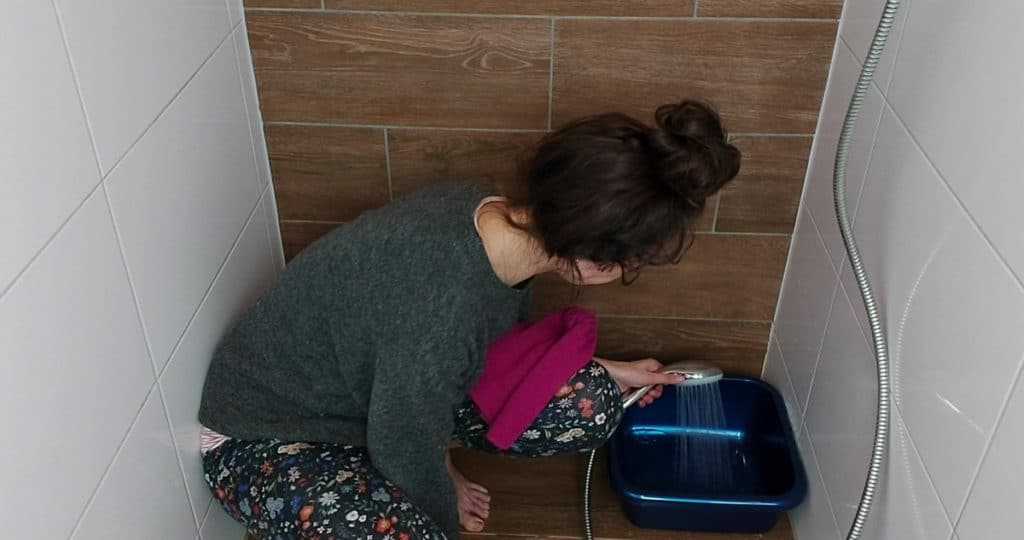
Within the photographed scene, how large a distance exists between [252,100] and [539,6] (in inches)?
18.6

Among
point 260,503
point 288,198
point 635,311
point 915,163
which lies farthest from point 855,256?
point 288,198

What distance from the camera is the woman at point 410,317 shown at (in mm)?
1015

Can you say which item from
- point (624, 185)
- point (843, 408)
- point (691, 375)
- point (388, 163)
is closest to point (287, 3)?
point (388, 163)

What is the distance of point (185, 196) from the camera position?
1134mm

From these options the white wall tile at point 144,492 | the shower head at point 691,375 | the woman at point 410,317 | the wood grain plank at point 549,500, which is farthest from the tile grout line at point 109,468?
the shower head at point 691,375

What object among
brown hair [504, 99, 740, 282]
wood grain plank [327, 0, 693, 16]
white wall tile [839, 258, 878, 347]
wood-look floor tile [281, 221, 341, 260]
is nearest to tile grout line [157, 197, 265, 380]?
wood-look floor tile [281, 221, 341, 260]

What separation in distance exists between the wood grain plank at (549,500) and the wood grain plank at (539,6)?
2.54 ft

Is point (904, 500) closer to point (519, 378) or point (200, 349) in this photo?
point (519, 378)

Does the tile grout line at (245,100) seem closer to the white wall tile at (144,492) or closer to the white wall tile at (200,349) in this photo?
the white wall tile at (200,349)

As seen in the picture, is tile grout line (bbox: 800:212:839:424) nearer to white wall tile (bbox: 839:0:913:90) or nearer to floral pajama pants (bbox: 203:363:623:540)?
A: white wall tile (bbox: 839:0:913:90)

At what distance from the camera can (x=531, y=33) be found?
1341 mm

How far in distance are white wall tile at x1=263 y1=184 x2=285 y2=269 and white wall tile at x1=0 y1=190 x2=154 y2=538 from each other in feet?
1.80

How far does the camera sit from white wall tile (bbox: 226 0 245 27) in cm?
129

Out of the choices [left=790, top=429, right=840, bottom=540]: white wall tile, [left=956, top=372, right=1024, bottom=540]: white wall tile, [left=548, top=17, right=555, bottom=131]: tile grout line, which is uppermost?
[left=548, top=17, right=555, bottom=131]: tile grout line
